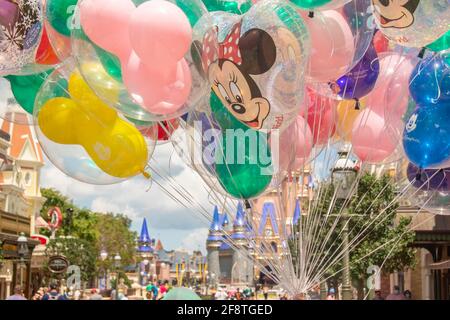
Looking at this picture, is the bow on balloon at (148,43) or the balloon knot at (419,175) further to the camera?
the balloon knot at (419,175)

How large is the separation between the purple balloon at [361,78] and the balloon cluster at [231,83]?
0.01 metres

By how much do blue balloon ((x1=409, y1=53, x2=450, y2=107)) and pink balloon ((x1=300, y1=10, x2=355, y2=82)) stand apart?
0.80 metres

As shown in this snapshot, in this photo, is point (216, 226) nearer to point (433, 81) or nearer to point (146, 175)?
point (146, 175)

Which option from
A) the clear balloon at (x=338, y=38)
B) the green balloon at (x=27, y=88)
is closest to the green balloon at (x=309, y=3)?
the clear balloon at (x=338, y=38)

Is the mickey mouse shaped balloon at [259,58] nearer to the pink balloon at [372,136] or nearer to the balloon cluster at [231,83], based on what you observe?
the balloon cluster at [231,83]

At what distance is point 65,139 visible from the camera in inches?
259

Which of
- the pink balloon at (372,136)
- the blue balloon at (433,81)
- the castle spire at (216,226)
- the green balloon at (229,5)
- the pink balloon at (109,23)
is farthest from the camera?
the castle spire at (216,226)

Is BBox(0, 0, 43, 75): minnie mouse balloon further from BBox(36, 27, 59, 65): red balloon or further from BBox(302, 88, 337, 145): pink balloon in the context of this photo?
BBox(302, 88, 337, 145): pink balloon

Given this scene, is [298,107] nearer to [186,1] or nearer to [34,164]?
[186,1]

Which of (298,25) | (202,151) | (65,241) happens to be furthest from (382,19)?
(65,241)

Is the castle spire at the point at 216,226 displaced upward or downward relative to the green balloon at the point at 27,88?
downward

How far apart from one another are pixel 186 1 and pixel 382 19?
1.60m

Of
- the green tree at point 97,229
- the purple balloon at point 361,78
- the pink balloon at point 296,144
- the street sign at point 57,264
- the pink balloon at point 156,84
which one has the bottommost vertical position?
the street sign at point 57,264

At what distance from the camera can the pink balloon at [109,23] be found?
5.56 metres
